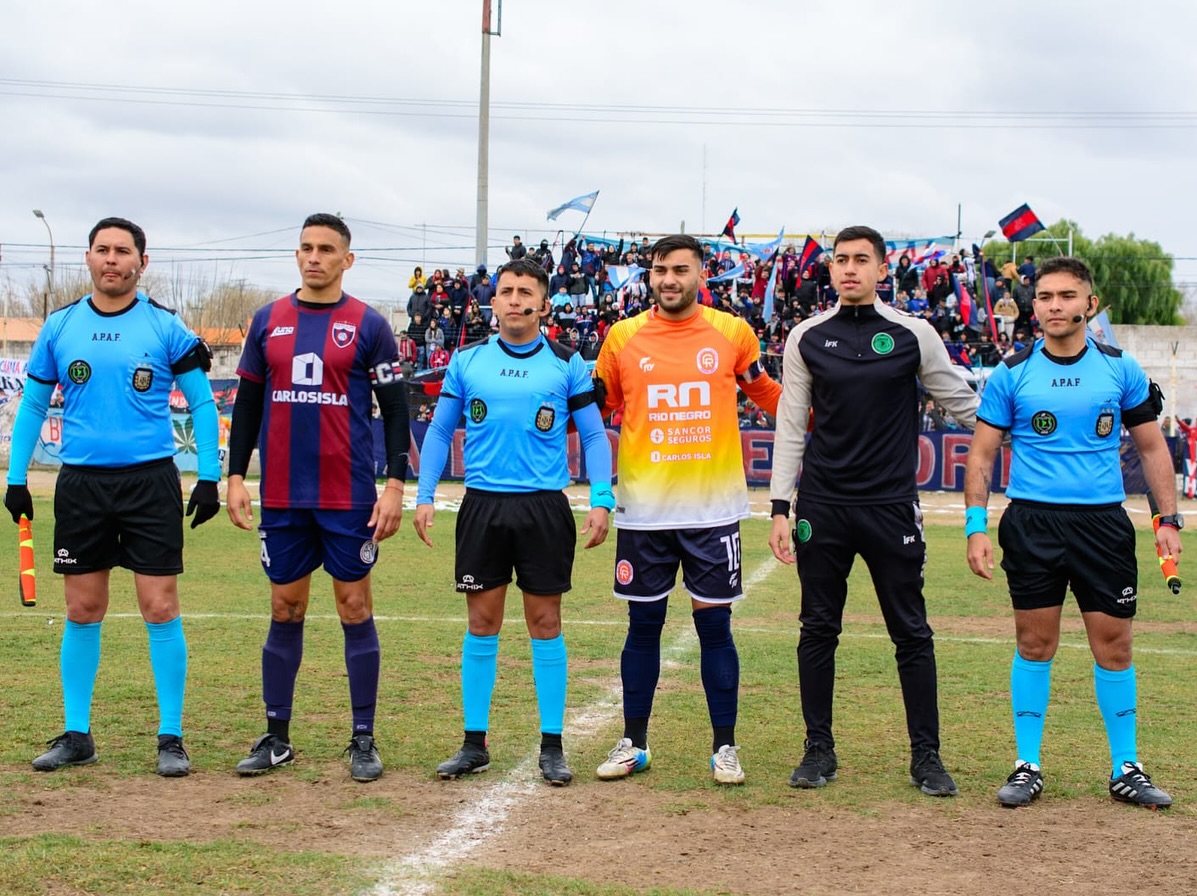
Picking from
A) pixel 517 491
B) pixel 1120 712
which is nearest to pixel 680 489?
pixel 517 491

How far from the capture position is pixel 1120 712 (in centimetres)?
559

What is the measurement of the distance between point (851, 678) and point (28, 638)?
18.3 feet

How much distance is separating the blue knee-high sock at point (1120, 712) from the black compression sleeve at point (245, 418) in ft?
12.9

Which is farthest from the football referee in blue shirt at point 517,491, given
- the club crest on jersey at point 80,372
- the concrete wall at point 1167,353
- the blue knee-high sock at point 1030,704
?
the concrete wall at point 1167,353

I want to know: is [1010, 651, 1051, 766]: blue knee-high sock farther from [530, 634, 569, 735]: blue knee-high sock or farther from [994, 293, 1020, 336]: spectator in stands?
[994, 293, 1020, 336]: spectator in stands

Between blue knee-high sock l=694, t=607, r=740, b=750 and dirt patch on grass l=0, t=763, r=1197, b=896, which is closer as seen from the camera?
dirt patch on grass l=0, t=763, r=1197, b=896

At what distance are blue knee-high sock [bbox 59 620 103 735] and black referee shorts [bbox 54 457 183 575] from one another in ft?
0.98

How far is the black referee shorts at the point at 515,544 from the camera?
5844mm

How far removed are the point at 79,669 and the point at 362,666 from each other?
1.28 meters

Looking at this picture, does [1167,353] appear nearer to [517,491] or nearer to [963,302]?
[963,302]

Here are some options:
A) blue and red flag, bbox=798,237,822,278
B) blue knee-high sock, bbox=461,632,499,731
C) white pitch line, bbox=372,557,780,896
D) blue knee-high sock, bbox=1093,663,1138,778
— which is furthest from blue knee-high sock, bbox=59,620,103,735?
blue and red flag, bbox=798,237,822,278

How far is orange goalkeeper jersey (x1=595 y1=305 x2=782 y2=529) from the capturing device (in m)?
5.95

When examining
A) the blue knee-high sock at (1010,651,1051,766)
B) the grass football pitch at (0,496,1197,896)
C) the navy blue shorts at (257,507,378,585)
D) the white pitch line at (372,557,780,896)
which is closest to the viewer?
the white pitch line at (372,557,780,896)

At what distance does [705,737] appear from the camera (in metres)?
6.55
